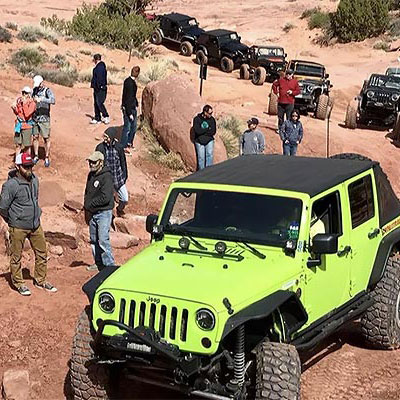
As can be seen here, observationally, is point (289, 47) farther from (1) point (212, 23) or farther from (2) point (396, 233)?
(2) point (396, 233)

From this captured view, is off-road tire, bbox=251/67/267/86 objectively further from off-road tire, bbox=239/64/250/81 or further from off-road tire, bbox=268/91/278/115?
off-road tire, bbox=268/91/278/115

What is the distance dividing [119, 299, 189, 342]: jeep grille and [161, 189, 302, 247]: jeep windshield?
106cm

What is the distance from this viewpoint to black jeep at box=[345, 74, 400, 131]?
21.5m

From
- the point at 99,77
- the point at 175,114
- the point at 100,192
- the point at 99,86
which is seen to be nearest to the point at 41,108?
the point at 99,77

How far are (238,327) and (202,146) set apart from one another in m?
8.14

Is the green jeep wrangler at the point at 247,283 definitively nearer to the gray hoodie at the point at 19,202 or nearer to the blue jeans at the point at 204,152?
the gray hoodie at the point at 19,202

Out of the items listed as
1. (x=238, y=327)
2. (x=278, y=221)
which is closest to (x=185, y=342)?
(x=238, y=327)

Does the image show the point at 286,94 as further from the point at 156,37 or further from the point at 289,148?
the point at 156,37

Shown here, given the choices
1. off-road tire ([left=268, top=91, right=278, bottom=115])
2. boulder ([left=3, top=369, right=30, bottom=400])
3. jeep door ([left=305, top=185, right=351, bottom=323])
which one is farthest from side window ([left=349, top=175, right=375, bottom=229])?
off-road tire ([left=268, top=91, right=278, bottom=115])

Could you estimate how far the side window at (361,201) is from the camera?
7133 mm

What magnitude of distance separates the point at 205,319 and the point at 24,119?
8318 millimetres

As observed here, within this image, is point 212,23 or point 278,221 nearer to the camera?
point 278,221

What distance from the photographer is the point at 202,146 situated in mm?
13461

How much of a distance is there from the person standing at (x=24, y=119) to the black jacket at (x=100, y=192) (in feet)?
14.7
